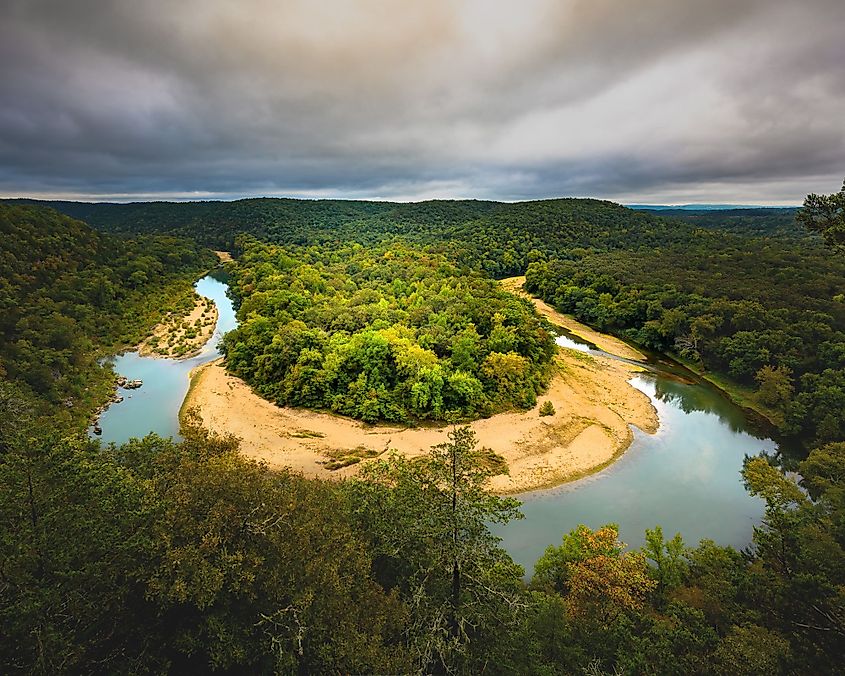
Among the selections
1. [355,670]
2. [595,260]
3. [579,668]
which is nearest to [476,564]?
[579,668]

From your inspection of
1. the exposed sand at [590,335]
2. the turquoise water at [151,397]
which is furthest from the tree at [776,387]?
the turquoise water at [151,397]

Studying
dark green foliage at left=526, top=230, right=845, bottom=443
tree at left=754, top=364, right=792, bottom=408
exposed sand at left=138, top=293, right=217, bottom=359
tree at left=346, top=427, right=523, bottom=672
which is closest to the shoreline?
exposed sand at left=138, top=293, right=217, bottom=359

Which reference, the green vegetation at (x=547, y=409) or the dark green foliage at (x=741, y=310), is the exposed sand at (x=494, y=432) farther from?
the dark green foliage at (x=741, y=310)

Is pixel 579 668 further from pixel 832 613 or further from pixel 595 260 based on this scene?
pixel 595 260

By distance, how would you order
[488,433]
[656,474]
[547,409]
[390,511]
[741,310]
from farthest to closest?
[741,310], [547,409], [488,433], [656,474], [390,511]

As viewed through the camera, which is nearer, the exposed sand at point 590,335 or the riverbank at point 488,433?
the riverbank at point 488,433

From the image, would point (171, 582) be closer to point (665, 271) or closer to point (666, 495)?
point (666, 495)

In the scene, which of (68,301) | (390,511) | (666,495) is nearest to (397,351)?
(666,495)
